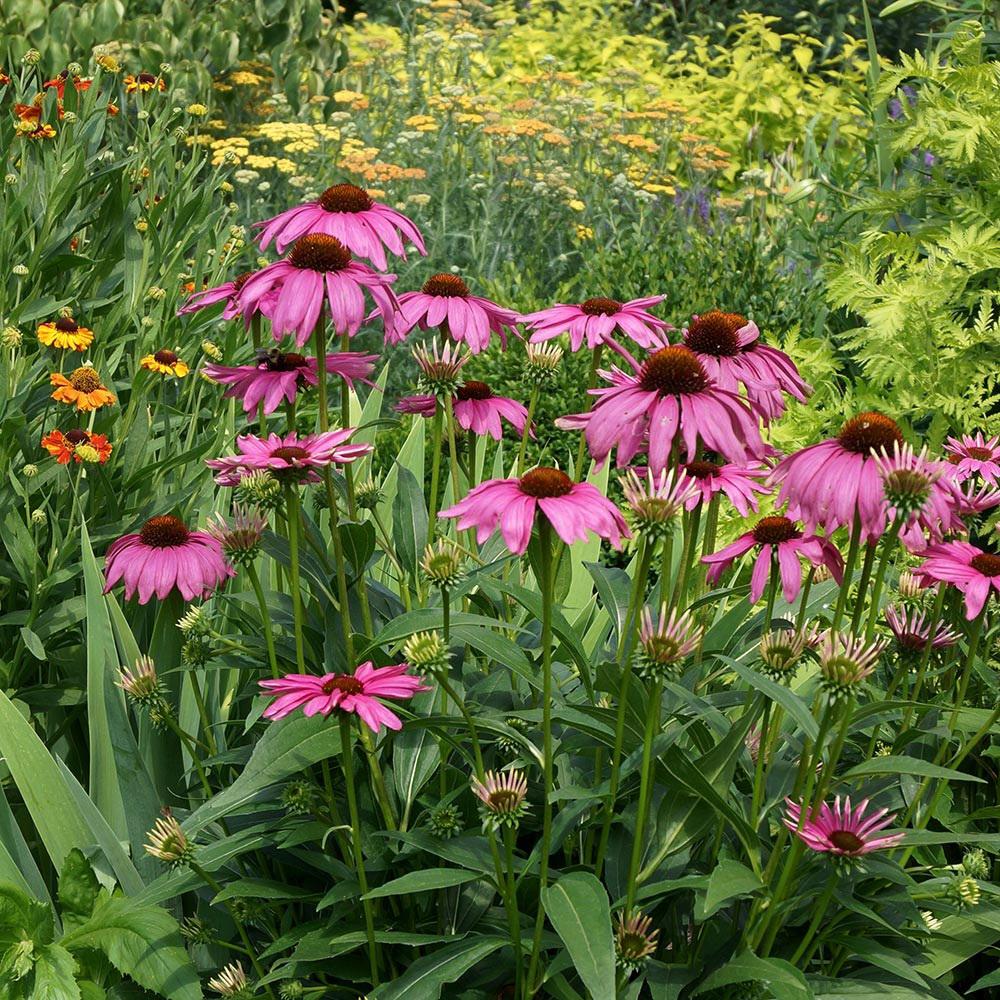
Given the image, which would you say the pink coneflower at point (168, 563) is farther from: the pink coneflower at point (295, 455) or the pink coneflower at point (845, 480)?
the pink coneflower at point (845, 480)

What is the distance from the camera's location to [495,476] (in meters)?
2.34

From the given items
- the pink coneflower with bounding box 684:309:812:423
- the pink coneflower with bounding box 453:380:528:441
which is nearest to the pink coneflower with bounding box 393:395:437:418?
the pink coneflower with bounding box 453:380:528:441

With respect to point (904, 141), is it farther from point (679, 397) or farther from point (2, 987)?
point (2, 987)

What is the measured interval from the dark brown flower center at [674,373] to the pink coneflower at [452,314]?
30 cm

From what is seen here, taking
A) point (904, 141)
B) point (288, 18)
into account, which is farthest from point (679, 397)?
point (288, 18)

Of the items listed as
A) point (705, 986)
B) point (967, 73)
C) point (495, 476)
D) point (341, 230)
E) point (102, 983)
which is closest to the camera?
point (705, 986)

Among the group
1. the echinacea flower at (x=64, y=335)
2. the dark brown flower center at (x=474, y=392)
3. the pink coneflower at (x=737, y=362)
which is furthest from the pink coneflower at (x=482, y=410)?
the echinacea flower at (x=64, y=335)

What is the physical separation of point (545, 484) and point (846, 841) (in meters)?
0.48

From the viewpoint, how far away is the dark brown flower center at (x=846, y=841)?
1.33 meters

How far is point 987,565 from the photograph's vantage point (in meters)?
1.49

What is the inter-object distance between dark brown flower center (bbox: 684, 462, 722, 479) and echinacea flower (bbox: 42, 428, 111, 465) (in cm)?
103

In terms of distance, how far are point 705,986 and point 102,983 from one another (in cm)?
83

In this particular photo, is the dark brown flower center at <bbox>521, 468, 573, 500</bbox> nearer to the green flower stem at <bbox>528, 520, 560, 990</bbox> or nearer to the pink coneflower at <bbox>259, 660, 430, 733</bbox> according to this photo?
the green flower stem at <bbox>528, 520, 560, 990</bbox>

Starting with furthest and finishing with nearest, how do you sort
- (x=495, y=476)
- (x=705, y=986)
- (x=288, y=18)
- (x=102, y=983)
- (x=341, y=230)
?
(x=288, y=18) → (x=495, y=476) → (x=102, y=983) → (x=341, y=230) → (x=705, y=986)
